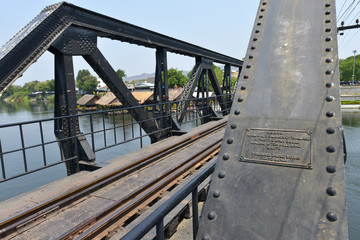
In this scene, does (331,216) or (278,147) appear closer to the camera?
(331,216)

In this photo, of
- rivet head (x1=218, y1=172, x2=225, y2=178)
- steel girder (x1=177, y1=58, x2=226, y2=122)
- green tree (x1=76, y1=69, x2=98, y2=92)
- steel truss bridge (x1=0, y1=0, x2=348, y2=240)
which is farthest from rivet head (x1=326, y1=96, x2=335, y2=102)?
green tree (x1=76, y1=69, x2=98, y2=92)

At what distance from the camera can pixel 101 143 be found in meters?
22.4

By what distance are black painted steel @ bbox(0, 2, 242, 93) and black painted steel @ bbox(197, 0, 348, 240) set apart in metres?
4.35

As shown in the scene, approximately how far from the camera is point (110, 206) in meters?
3.77

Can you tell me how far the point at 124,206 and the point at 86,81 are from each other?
14676cm

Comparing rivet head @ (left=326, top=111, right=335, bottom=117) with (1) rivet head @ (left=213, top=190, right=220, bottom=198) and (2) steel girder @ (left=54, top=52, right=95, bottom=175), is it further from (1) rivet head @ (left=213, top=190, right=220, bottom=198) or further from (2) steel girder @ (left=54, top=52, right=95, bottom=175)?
(2) steel girder @ (left=54, top=52, right=95, bottom=175)

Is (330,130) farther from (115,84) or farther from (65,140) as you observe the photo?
(115,84)

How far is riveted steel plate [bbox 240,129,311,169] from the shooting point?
60.1 inches

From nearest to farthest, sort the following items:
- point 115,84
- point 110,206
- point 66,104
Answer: point 110,206
point 66,104
point 115,84

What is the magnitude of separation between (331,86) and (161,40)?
23.5 ft

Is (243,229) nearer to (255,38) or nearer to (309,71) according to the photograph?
(309,71)

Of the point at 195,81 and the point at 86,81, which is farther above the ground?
the point at 86,81

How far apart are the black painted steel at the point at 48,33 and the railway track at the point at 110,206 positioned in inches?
88.5

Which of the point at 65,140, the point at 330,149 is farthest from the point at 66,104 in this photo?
the point at 330,149
